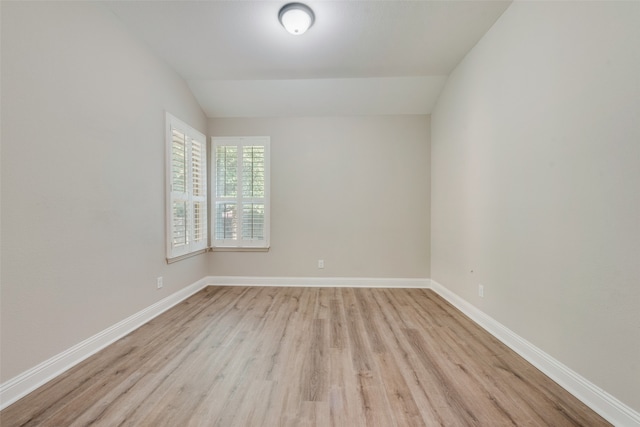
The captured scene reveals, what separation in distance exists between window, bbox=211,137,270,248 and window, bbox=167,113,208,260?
0.64 feet

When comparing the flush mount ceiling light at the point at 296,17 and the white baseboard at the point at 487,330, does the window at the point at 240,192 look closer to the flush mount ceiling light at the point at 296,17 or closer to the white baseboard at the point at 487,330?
the white baseboard at the point at 487,330

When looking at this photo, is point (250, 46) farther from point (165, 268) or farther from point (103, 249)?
point (165, 268)

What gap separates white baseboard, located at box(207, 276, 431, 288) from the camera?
369cm

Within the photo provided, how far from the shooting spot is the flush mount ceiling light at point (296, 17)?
2.07 m

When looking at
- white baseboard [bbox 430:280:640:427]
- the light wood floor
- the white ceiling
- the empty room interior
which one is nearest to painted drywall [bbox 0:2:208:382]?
the empty room interior

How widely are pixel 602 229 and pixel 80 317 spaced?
3.51 m

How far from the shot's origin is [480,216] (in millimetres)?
2494

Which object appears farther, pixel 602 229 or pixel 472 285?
pixel 472 285

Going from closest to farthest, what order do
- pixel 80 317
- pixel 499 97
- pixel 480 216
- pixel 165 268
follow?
pixel 80 317 < pixel 499 97 < pixel 480 216 < pixel 165 268

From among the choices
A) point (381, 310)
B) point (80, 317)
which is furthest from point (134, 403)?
point (381, 310)

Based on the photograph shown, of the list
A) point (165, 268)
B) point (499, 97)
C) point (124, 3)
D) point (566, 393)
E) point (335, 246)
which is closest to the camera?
point (566, 393)

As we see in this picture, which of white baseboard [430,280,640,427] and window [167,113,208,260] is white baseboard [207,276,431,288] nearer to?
window [167,113,208,260]

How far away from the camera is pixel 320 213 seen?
3.74 metres

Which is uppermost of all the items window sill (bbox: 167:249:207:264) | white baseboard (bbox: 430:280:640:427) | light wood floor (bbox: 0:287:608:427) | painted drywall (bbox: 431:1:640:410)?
painted drywall (bbox: 431:1:640:410)
